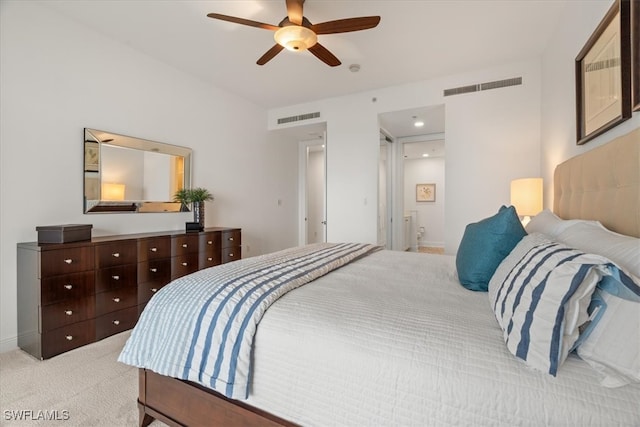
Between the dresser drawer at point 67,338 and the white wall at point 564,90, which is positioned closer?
the white wall at point 564,90

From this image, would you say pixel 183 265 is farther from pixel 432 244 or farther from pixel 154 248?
pixel 432 244

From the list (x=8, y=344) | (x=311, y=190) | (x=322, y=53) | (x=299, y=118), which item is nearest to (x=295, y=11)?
(x=322, y=53)

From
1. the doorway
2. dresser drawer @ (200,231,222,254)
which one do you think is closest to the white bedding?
dresser drawer @ (200,231,222,254)

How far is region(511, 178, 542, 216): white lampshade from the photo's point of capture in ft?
8.94

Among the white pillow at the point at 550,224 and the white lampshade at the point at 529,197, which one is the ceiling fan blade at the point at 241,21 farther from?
the white lampshade at the point at 529,197

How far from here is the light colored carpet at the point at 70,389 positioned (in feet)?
4.90

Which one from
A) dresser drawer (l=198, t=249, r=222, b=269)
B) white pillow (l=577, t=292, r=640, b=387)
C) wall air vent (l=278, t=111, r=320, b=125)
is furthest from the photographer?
wall air vent (l=278, t=111, r=320, b=125)

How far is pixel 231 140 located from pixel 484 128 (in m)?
3.36

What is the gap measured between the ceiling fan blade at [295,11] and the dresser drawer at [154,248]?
2250mm

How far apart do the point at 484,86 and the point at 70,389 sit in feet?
15.3

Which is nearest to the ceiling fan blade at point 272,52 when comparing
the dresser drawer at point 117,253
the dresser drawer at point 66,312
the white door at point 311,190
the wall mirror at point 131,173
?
the wall mirror at point 131,173

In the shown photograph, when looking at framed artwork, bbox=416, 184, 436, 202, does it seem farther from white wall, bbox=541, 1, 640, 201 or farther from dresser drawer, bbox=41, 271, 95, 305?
dresser drawer, bbox=41, 271, 95, 305

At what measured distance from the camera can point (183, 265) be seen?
303 cm

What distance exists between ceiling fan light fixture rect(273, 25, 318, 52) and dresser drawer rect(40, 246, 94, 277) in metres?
2.21
